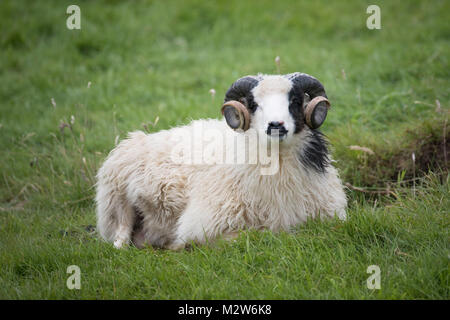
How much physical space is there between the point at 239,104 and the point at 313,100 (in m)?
0.71

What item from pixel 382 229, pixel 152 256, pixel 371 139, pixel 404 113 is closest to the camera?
pixel 382 229

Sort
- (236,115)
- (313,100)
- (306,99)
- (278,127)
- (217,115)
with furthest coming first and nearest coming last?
(217,115), (306,99), (236,115), (313,100), (278,127)

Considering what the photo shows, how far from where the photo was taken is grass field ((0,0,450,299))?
4266mm

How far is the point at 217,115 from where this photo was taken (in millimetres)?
7980

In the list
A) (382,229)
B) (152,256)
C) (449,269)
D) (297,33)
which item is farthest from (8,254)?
(297,33)

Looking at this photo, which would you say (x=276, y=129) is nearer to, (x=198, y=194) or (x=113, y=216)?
(x=198, y=194)

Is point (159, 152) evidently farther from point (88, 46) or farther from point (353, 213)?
point (88, 46)

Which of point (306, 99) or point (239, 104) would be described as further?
point (306, 99)

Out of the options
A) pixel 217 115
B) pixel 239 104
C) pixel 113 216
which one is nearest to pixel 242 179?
pixel 239 104

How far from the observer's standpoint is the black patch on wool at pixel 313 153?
5.13 meters

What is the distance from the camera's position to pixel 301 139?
16.7 feet

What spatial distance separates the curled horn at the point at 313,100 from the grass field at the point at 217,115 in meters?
0.94

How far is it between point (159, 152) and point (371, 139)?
2748mm

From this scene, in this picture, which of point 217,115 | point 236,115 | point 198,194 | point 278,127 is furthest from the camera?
point 217,115
